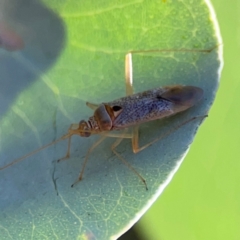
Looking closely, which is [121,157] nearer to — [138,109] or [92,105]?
[92,105]

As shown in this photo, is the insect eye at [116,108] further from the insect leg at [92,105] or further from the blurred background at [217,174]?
the blurred background at [217,174]

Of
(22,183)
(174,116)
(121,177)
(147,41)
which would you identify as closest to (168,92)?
(174,116)

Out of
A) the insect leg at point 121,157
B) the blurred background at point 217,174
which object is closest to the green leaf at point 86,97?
the insect leg at point 121,157

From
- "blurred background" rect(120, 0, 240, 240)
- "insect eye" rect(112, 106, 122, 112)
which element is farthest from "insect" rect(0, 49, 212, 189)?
"blurred background" rect(120, 0, 240, 240)

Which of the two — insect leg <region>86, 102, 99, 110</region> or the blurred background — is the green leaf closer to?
insect leg <region>86, 102, 99, 110</region>

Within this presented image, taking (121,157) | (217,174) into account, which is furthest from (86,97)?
(217,174)
